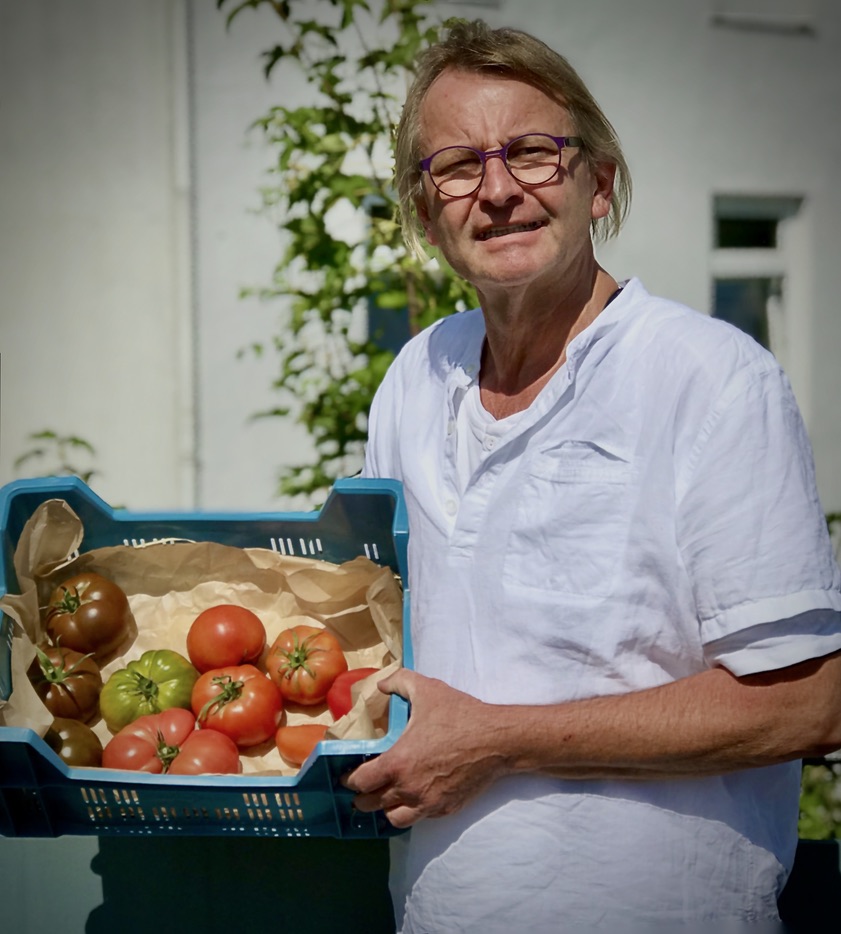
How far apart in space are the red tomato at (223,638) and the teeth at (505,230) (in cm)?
84

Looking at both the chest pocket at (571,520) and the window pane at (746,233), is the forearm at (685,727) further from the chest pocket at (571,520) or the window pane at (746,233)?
the window pane at (746,233)

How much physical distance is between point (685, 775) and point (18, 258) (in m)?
3.29

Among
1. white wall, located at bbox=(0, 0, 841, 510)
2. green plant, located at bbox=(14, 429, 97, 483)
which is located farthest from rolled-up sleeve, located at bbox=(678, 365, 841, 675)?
green plant, located at bbox=(14, 429, 97, 483)

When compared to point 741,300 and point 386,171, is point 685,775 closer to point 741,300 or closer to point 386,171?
point 386,171

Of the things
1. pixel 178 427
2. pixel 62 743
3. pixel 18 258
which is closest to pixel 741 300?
pixel 178 427

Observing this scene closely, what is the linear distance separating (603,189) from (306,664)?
0.95 m

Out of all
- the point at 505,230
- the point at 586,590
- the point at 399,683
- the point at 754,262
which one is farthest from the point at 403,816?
the point at 754,262

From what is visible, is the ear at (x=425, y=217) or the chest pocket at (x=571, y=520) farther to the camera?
the ear at (x=425, y=217)

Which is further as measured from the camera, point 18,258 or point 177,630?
point 18,258

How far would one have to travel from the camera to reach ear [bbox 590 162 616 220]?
1773 millimetres

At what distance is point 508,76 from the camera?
1662mm

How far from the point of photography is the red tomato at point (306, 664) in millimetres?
1975

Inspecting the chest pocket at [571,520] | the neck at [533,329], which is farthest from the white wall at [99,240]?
the chest pocket at [571,520]

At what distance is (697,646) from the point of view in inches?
60.8
